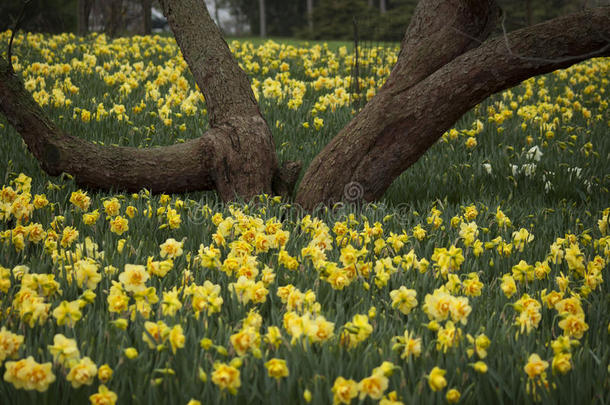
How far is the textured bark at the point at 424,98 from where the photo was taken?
3.35m

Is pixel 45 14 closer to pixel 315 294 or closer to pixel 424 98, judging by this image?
pixel 424 98

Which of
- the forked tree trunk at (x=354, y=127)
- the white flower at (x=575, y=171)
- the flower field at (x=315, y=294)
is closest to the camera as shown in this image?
the flower field at (x=315, y=294)

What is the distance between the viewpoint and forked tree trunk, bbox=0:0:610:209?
3479 millimetres

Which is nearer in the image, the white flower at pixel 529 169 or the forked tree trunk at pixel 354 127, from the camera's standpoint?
the forked tree trunk at pixel 354 127

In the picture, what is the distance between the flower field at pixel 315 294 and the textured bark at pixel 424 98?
176 mm

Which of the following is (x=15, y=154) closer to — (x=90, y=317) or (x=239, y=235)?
(x=239, y=235)

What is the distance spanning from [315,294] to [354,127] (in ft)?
5.70

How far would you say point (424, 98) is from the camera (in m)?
3.63

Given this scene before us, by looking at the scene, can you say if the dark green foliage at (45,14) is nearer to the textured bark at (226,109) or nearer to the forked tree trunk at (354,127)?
the textured bark at (226,109)

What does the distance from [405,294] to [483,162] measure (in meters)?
2.97

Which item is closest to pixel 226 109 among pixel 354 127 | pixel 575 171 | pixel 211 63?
pixel 211 63

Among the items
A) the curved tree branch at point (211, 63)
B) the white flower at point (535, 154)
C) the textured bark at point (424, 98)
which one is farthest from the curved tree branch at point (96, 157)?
the white flower at point (535, 154)

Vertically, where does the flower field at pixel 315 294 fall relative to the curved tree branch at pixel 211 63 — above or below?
below

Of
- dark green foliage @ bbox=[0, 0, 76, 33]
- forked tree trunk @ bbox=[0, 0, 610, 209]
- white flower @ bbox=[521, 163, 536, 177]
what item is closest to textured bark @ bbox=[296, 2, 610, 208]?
forked tree trunk @ bbox=[0, 0, 610, 209]
